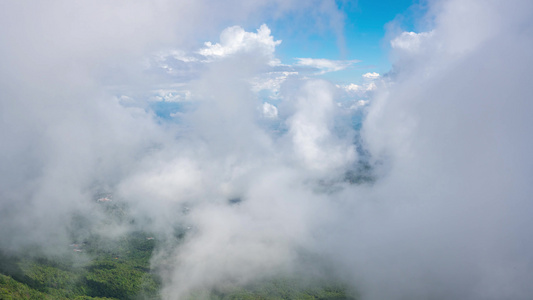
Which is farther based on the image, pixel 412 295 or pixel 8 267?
pixel 412 295

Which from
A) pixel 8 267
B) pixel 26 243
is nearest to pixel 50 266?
pixel 8 267

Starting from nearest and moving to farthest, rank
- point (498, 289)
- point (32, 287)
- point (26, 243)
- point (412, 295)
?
point (498, 289)
point (32, 287)
point (412, 295)
point (26, 243)

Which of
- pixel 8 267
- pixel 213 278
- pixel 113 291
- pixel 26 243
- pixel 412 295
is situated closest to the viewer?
pixel 8 267

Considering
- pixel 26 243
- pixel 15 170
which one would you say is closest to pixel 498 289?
pixel 26 243

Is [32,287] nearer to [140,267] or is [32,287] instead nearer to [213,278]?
[140,267]

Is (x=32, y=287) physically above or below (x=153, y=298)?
below

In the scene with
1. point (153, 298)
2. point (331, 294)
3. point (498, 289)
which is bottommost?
point (153, 298)

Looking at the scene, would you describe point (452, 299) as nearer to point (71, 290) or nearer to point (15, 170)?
point (71, 290)

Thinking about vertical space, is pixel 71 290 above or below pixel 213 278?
below

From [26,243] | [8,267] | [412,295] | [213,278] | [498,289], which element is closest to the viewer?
[498,289]
